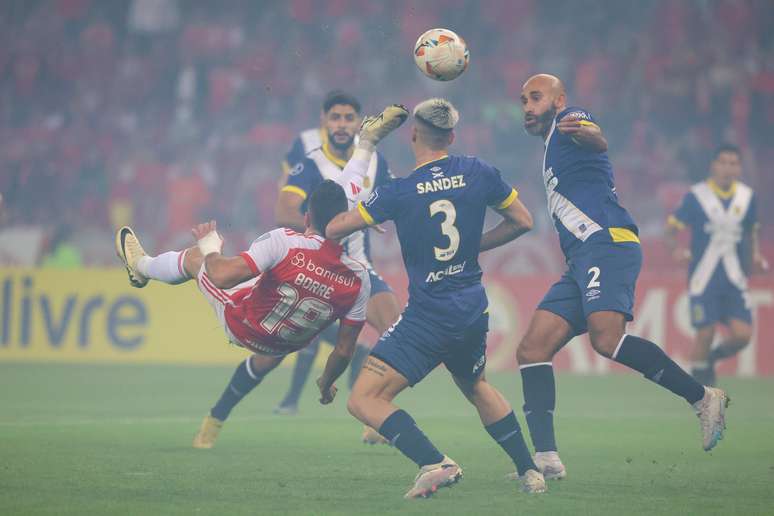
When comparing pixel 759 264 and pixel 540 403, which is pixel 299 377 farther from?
pixel 759 264

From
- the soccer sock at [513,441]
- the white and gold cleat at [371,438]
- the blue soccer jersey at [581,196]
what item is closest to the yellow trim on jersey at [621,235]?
the blue soccer jersey at [581,196]

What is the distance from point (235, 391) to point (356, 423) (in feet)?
6.59

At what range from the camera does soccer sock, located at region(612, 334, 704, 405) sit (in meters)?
7.74

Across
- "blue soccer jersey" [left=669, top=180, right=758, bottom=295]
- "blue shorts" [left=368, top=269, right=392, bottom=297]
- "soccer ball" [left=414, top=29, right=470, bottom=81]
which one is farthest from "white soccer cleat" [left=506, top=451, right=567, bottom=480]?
"blue soccer jersey" [left=669, top=180, right=758, bottom=295]

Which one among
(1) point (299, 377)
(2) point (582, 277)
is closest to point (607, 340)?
(2) point (582, 277)

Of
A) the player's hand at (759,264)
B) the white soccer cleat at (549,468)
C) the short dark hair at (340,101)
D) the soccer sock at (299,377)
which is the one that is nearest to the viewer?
the white soccer cleat at (549,468)

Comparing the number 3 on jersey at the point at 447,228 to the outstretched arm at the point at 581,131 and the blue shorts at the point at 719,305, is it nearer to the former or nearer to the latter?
the outstretched arm at the point at 581,131

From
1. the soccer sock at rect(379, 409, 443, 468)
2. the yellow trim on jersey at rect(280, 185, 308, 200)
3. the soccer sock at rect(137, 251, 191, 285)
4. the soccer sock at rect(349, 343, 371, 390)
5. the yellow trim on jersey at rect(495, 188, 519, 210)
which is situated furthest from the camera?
the soccer sock at rect(349, 343, 371, 390)

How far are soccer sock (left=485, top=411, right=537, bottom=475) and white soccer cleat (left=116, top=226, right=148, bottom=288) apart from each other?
2759 mm

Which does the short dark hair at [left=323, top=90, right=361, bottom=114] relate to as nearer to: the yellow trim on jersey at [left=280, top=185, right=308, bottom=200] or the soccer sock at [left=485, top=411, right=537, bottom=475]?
the yellow trim on jersey at [left=280, top=185, right=308, bottom=200]

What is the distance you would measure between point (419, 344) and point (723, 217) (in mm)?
7835

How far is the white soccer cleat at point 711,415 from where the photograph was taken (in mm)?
7613

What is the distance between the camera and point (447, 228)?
23.8 ft

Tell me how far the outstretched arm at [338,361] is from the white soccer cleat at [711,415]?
2140mm
